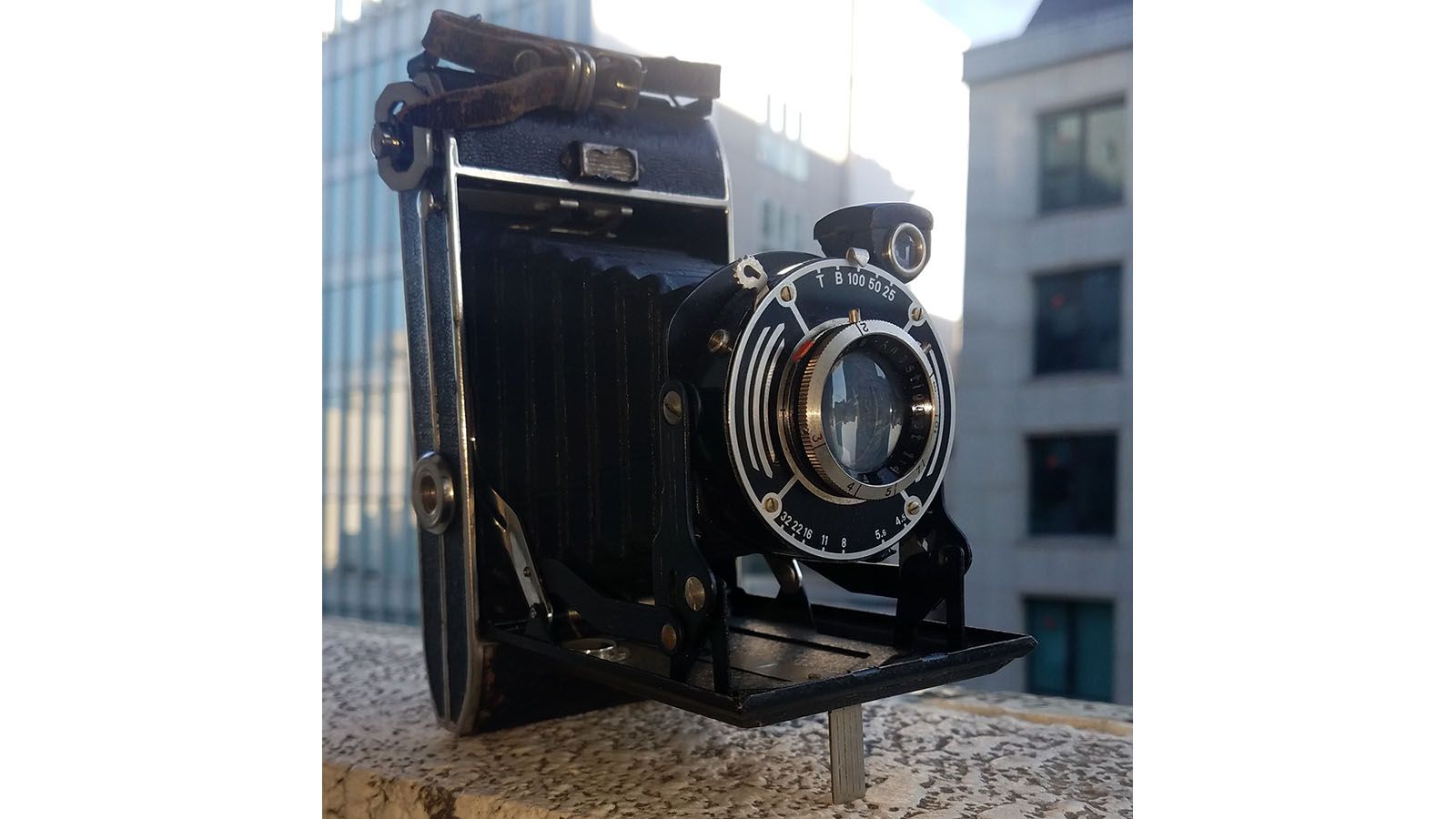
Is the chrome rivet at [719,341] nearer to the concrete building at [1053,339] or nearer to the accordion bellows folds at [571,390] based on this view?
the accordion bellows folds at [571,390]

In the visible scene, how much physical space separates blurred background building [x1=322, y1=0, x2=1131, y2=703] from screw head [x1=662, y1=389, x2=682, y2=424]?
0.22 metres

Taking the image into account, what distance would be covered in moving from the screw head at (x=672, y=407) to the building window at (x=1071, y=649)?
0.80m

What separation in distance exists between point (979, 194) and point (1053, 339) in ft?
0.89

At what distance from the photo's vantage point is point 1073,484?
175 centimetres

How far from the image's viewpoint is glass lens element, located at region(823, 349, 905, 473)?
63 centimetres

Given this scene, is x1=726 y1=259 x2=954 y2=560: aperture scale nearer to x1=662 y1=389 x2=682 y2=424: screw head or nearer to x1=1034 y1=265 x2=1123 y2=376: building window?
x1=662 y1=389 x2=682 y2=424: screw head

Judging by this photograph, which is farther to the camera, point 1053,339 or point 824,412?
point 1053,339

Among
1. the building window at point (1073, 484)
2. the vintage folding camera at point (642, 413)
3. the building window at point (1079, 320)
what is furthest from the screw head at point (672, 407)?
the building window at point (1079, 320)

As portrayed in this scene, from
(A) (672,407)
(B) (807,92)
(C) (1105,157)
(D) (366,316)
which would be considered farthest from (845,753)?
(D) (366,316)

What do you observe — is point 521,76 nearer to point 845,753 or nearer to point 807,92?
point 807,92

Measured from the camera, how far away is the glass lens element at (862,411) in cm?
63
